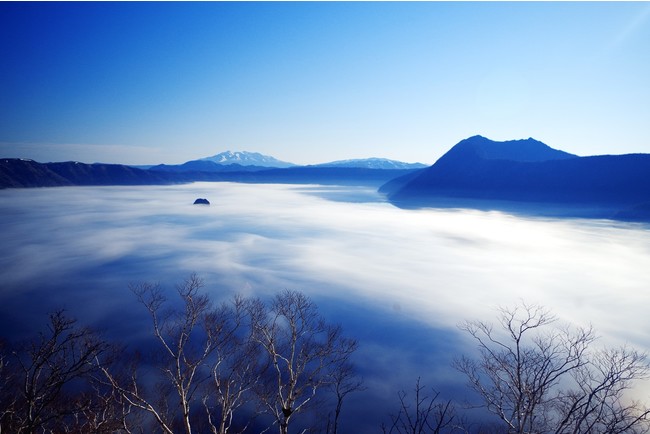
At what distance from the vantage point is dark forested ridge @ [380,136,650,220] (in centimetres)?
11538

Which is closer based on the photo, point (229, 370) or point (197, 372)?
point (197, 372)

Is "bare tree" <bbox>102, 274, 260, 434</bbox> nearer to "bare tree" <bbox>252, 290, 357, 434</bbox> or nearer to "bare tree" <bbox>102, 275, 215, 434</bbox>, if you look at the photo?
"bare tree" <bbox>102, 275, 215, 434</bbox>

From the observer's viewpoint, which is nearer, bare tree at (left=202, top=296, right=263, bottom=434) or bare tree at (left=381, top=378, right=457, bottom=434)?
bare tree at (left=202, top=296, right=263, bottom=434)

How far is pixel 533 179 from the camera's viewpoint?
14000 centimetres

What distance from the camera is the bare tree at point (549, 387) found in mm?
8141

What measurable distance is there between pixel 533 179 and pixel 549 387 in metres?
152

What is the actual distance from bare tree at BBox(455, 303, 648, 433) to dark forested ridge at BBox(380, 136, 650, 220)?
9960cm

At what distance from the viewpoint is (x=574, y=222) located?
97062 millimetres

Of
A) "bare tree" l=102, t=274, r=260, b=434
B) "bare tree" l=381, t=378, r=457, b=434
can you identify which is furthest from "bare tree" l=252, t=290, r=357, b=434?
"bare tree" l=381, t=378, r=457, b=434

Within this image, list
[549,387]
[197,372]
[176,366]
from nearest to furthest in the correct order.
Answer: [549,387] < [176,366] < [197,372]

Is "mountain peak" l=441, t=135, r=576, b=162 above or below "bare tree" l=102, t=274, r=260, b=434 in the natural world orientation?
above

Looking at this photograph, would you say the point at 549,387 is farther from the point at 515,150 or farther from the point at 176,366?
the point at 515,150

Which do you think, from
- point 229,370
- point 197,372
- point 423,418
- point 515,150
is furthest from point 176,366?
point 515,150

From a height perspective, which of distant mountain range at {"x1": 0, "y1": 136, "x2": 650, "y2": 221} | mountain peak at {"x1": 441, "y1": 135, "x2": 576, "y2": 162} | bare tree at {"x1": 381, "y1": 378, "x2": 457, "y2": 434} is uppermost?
mountain peak at {"x1": 441, "y1": 135, "x2": 576, "y2": 162}
